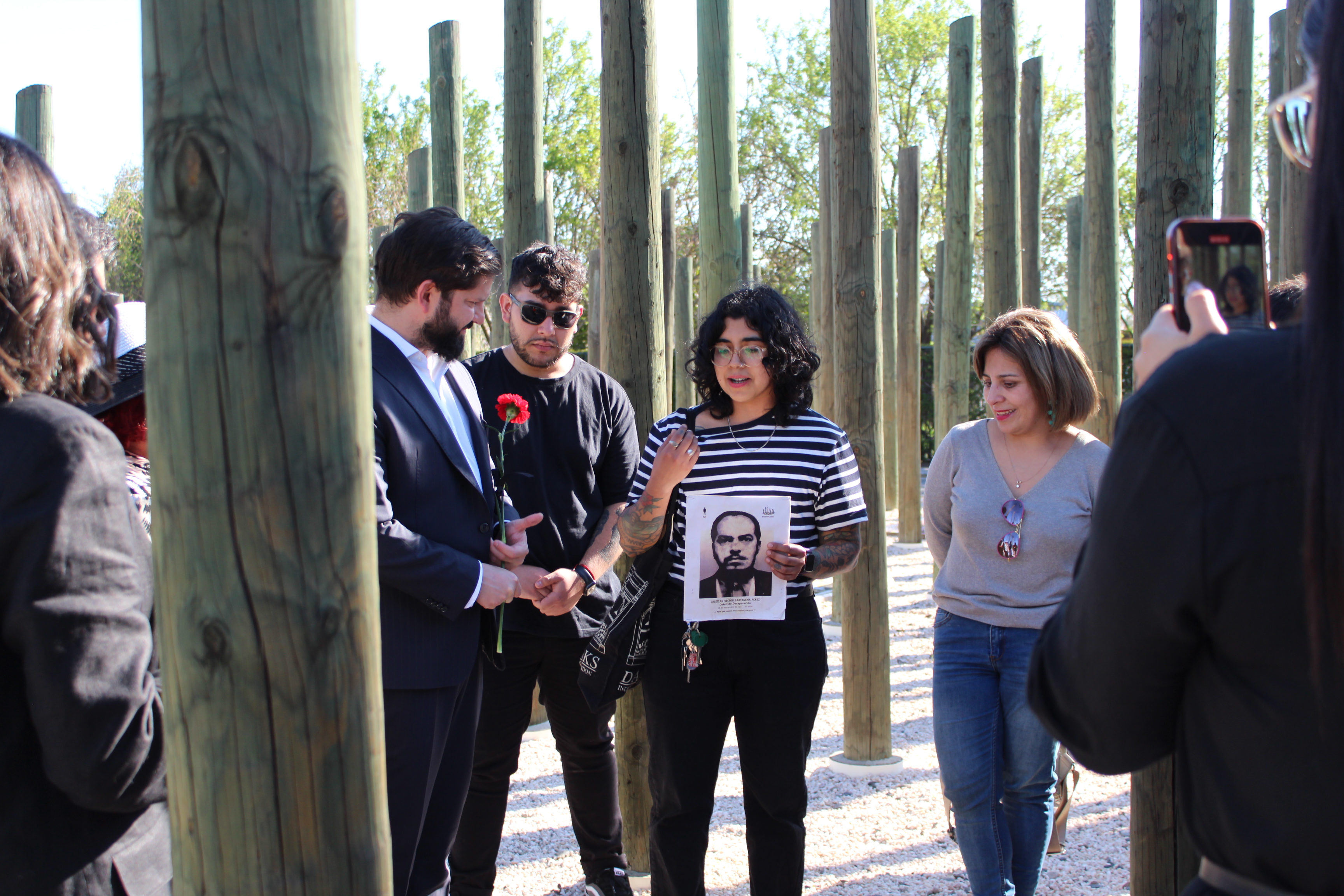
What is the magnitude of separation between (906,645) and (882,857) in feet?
12.4

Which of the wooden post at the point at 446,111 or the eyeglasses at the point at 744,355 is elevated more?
the wooden post at the point at 446,111

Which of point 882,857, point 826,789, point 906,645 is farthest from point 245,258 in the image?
point 906,645

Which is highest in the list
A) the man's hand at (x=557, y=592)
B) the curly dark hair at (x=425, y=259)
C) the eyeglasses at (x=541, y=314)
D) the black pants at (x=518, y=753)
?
the curly dark hair at (x=425, y=259)

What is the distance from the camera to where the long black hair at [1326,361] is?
3.59 ft

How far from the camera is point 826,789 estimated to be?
204 inches

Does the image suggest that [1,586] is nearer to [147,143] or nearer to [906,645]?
[147,143]

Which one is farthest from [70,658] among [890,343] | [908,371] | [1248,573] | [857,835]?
[908,371]

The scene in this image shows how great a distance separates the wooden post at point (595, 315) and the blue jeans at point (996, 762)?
5.13 metres

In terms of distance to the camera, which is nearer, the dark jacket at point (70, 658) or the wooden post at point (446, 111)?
the dark jacket at point (70, 658)

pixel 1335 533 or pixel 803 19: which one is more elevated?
pixel 803 19

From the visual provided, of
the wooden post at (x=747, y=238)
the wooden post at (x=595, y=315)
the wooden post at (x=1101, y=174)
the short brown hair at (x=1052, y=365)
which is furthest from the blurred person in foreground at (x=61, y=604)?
the wooden post at (x=747, y=238)

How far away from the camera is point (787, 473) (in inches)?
136

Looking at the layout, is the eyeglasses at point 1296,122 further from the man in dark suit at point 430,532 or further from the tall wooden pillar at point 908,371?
the tall wooden pillar at point 908,371

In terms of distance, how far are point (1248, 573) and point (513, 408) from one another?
2.83 meters
